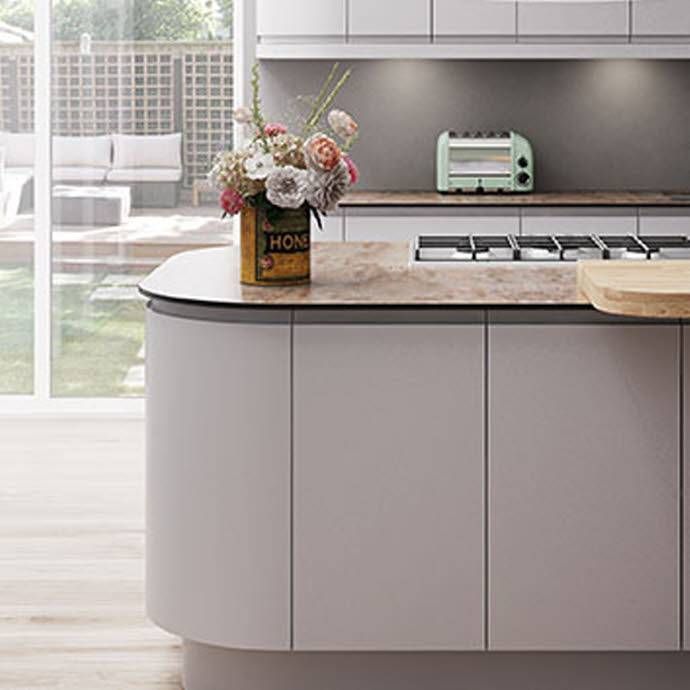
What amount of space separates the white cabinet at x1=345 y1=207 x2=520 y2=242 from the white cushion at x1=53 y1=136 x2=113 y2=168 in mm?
1258

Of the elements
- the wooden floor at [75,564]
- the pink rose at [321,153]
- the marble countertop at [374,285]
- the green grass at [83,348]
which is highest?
the pink rose at [321,153]

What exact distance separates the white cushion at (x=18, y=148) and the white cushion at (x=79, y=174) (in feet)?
0.40

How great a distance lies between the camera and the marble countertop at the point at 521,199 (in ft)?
18.6

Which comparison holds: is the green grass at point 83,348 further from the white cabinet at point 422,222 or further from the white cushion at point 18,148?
the white cabinet at point 422,222

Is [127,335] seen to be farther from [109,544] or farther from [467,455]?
[467,455]

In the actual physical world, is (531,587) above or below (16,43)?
below

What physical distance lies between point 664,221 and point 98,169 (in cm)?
231

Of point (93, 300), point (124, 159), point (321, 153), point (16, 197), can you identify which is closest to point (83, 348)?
point (93, 300)

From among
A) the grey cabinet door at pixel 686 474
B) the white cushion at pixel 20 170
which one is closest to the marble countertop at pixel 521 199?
the white cushion at pixel 20 170

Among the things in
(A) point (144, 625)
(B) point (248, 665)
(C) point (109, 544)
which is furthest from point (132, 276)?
(B) point (248, 665)

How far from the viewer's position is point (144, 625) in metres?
3.93

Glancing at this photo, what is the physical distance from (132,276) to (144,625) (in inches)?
111

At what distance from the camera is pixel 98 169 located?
643cm

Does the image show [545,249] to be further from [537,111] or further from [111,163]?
[111,163]
